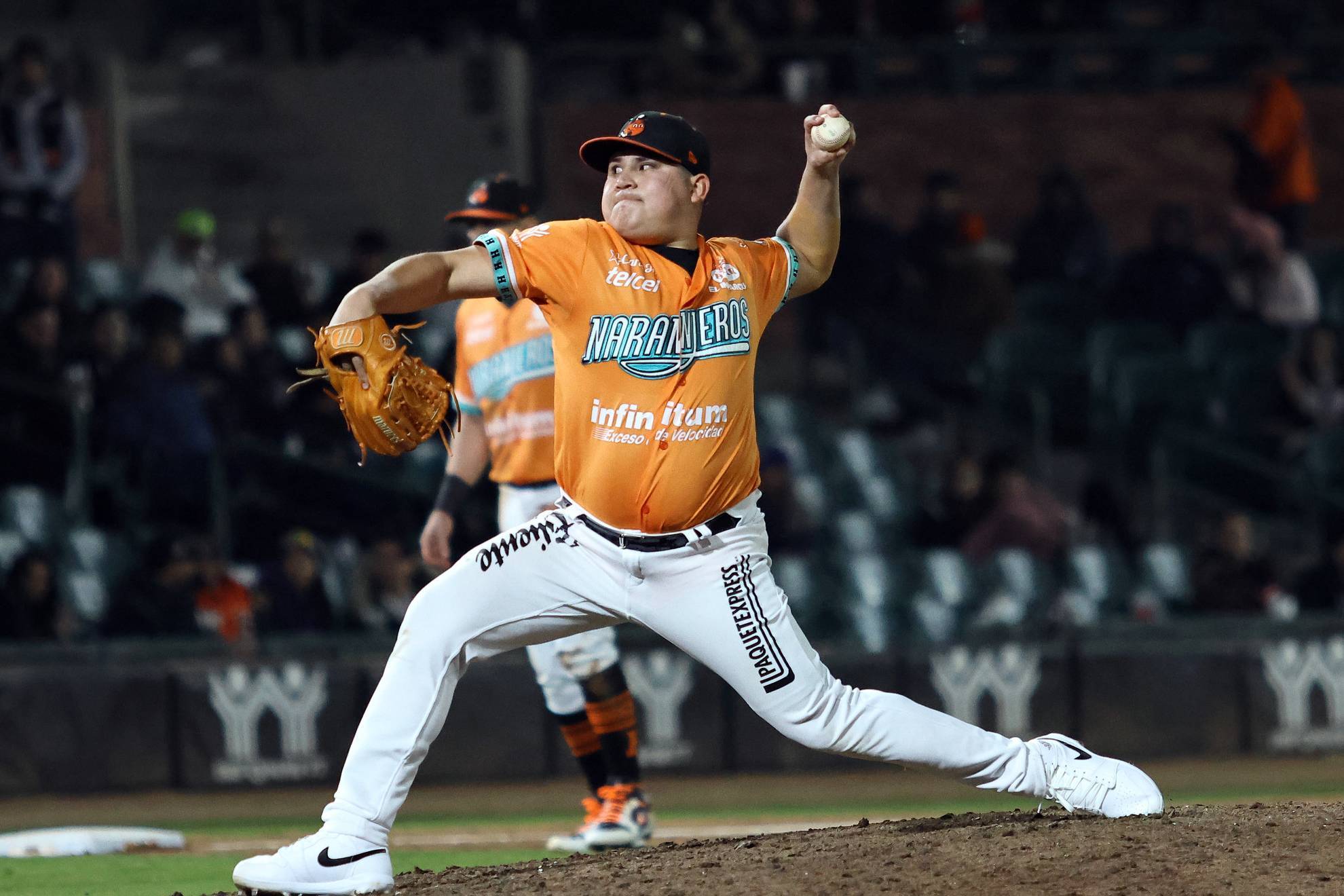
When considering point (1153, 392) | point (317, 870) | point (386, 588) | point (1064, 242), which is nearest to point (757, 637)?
point (317, 870)

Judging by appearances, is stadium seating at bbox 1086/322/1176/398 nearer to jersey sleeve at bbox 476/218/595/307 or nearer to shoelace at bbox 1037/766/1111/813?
shoelace at bbox 1037/766/1111/813

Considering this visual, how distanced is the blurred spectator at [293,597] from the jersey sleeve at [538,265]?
597 centimetres

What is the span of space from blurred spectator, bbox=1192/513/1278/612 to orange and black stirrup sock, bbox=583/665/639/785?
17.7 feet

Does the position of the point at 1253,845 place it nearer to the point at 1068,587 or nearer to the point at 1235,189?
the point at 1068,587

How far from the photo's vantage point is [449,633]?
455cm

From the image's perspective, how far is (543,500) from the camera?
6.61m

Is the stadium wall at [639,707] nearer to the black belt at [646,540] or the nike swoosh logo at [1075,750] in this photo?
the nike swoosh logo at [1075,750]

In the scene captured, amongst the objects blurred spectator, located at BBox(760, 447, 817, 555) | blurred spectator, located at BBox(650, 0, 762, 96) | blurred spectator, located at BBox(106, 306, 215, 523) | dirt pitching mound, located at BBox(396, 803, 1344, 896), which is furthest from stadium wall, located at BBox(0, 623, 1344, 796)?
blurred spectator, located at BBox(650, 0, 762, 96)

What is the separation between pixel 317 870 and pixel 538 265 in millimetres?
1561

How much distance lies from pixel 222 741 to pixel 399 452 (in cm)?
549

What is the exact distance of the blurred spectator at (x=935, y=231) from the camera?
12945mm

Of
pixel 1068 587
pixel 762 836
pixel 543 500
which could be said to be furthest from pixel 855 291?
pixel 762 836

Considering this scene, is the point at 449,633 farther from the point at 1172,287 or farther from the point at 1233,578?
the point at 1172,287

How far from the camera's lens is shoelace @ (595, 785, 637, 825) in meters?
6.55
